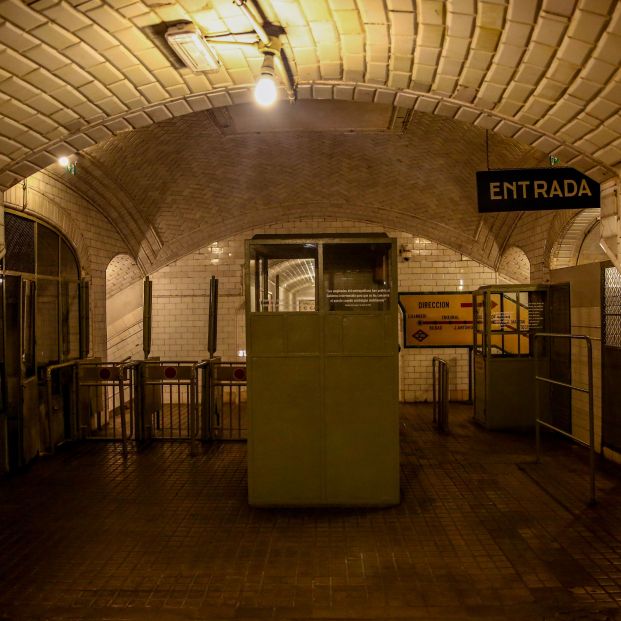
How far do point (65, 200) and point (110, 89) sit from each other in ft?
15.9

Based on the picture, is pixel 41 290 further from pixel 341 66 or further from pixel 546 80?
pixel 546 80

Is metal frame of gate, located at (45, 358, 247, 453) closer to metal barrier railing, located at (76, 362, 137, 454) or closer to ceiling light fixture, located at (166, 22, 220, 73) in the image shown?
metal barrier railing, located at (76, 362, 137, 454)

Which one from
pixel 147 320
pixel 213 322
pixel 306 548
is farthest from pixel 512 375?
pixel 147 320

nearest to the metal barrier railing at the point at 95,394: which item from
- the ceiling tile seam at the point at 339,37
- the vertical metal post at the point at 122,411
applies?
the vertical metal post at the point at 122,411

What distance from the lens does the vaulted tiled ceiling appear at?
344 centimetres

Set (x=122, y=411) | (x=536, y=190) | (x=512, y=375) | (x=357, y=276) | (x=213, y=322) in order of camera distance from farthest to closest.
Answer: (x=213, y=322) → (x=512, y=375) → (x=122, y=411) → (x=357, y=276) → (x=536, y=190)

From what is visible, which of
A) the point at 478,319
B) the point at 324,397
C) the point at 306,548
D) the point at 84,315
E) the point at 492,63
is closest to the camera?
the point at 492,63

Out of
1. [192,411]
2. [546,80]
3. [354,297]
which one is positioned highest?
[546,80]

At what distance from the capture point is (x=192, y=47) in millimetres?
3871

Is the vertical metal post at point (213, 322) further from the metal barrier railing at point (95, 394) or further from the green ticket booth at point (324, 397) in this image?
the green ticket booth at point (324, 397)

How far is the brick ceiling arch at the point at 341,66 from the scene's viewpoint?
3443mm

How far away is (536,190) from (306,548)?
4.55 meters

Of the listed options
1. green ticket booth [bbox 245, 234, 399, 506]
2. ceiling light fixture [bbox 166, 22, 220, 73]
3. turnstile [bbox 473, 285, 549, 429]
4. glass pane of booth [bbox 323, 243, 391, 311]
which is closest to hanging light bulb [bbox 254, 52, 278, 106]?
ceiling light fixture [bbox 166, 22, 220, 73]

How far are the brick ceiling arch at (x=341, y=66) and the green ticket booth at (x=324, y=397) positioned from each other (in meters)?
1.62
